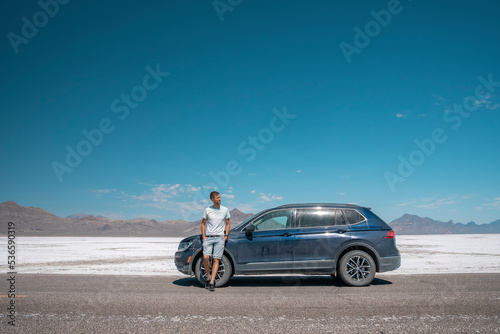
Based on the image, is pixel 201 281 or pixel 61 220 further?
pixel 61 220

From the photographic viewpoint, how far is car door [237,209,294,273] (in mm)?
7324

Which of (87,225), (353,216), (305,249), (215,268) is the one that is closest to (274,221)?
(305,249)

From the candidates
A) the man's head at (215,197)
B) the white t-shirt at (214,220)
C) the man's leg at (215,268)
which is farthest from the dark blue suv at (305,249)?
the man's head at (215,197)

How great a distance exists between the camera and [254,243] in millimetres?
7410

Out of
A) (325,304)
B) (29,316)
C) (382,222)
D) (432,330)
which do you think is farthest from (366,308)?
(29,316)

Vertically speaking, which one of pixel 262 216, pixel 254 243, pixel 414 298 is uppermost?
pixel 262 216

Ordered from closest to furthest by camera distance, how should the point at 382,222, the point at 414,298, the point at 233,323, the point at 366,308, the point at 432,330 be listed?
the point at 432,330 → the point at 233,323 → the point at 366,308 → the point at 414,298 → the point at 382,222

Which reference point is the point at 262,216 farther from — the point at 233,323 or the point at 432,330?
the point at 432,330

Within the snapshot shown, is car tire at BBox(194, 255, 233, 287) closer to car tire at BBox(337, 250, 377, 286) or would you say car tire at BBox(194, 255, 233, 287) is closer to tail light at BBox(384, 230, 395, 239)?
car tire at BBox(337, 250, 377, 286)

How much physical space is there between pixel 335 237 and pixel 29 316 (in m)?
5.55

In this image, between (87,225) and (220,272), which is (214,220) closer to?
(220,272)

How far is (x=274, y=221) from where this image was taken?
25.1ft

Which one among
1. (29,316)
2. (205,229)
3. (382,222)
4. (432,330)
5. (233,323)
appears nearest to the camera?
(432,330)

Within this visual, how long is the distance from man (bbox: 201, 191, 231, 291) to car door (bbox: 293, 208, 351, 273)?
1594mm
